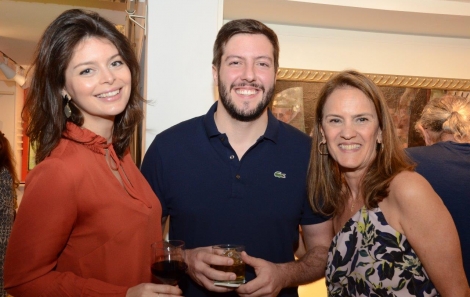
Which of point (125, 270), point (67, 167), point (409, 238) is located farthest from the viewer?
point (409, 238)

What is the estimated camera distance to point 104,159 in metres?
1.77

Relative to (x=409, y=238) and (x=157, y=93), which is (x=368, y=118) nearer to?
(x=409, y=238)

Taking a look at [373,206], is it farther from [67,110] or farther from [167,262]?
[67,110]

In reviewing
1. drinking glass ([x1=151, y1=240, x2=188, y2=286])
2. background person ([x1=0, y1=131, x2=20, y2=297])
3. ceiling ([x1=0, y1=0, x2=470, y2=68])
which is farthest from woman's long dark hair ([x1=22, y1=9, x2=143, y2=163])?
background person ([x1=0, y1=131, x2=20, y2=297])

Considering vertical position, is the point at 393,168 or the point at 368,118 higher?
the point at 368,118

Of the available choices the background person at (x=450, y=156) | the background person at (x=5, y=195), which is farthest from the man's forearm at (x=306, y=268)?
the background person at (x=5, y=195)

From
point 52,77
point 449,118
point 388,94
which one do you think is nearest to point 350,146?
point 52,77

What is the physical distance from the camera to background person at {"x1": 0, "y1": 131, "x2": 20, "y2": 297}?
405 cm

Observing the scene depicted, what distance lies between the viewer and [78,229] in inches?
62.1

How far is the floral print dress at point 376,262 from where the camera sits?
182cm

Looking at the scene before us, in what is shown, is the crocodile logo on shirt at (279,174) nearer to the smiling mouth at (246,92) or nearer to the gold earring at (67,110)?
the smiling mouth at (246,92)

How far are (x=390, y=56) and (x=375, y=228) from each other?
2.49m

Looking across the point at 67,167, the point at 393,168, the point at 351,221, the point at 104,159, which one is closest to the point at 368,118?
the point at 393,168

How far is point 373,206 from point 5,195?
11.1 ft
